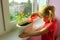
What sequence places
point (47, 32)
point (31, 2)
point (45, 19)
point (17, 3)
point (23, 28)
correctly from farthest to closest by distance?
1. point (31, 2)
2. point (17, 3)
3. point (45, 19)
4. point (47, 32)
5. point (23, 28)

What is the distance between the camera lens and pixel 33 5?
5.11 ft

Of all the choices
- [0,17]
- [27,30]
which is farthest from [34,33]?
[0,17]

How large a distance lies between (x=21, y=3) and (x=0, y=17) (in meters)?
0.32

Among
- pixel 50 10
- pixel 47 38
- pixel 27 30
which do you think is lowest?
pixel 47 38

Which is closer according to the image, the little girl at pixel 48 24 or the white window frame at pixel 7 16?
the little girl at pixel 48 24

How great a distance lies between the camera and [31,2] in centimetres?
154

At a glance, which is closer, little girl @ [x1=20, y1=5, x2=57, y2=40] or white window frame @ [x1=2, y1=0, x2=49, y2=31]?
little girl @ [x1=20, y1=5, x2=57, y2=40]

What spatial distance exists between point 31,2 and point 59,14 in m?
0.36

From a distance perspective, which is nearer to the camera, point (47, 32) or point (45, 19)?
point (47, 32)

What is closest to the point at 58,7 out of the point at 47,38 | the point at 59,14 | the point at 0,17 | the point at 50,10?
the point at 59,14

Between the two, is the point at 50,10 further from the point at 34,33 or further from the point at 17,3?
the point at 17,3

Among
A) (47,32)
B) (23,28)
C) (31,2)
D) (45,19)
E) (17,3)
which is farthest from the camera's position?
(31,2)

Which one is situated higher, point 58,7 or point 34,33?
point 58,7

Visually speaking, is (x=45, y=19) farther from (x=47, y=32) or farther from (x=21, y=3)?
(x=21, y=3)
